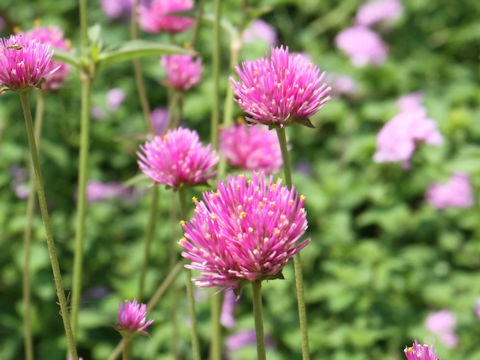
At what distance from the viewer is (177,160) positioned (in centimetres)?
111

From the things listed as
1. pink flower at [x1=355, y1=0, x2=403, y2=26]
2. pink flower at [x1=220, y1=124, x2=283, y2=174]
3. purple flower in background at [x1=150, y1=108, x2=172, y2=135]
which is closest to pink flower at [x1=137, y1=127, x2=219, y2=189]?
pink flower at [x1=220, y1=124, x2=283, y2=174]

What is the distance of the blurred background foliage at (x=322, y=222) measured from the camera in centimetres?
246

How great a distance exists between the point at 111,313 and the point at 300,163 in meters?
1.10

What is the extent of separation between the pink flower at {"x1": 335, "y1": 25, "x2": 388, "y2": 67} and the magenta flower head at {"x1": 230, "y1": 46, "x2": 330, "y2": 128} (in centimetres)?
231

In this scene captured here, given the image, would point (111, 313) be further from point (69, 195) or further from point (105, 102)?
point (105, 102)

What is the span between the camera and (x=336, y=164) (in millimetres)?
3008

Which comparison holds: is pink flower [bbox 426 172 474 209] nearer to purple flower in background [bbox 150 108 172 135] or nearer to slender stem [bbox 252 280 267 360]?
purple flower in background [bbox 150 108 172 135]

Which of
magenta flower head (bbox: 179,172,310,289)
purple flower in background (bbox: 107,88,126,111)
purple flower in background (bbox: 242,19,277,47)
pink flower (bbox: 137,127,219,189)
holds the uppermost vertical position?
purple flower in background (bbox: 242,19,277,47)

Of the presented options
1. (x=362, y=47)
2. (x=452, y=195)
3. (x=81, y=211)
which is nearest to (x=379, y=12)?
(x=362, y=47)

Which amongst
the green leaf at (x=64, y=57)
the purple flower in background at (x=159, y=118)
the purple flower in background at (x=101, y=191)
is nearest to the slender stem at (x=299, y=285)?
the green leaf at (x=64, y=57)

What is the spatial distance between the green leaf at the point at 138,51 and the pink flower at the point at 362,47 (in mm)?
1914

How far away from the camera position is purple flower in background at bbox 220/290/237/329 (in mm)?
2515

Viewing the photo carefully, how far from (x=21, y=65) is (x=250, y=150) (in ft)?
2.37

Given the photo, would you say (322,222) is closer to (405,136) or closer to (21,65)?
(405,136)
